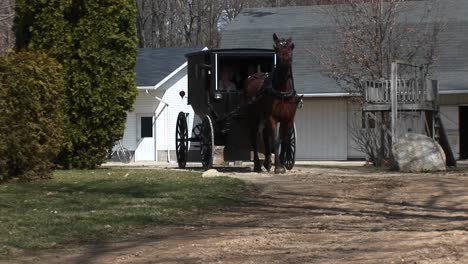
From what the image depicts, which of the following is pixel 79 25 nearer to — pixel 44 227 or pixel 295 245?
pixel 44 227

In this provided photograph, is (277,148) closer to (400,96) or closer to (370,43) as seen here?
(400,96)

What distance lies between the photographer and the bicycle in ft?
111

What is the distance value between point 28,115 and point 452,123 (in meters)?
18.3

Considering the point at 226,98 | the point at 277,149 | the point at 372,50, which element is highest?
the point at 372,50

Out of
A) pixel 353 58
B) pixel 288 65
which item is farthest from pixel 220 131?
pixel 353 58

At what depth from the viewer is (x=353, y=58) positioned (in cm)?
2608

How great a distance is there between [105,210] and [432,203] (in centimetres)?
449

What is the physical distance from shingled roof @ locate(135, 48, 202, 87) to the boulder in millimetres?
16115

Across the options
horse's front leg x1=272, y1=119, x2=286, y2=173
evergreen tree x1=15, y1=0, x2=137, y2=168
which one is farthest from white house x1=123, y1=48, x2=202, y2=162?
horse's front leg x1=272, y1=119, x2=286, y2=173

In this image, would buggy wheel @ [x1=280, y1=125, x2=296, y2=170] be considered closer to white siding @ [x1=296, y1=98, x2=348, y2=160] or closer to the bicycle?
white siding @ [x1=296, y1=98, x2=348, y2=160]

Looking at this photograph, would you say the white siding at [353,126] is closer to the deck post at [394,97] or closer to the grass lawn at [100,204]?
the deck post at [394,97]

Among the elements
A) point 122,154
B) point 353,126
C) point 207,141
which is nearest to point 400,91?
point 207,141

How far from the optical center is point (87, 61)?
19016 millimetres

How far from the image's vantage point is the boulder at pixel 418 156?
19000 mm
